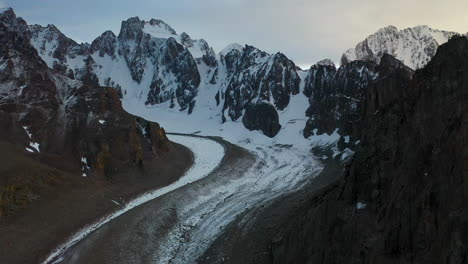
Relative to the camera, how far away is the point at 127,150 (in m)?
76.1

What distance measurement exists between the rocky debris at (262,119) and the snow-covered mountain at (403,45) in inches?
2501

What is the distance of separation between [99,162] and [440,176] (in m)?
58.0

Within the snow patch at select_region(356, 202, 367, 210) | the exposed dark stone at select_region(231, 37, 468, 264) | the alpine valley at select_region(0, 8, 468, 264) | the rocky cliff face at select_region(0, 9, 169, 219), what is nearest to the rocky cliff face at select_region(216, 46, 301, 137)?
the alpine valley at select_region(0, 8, 468, 264)

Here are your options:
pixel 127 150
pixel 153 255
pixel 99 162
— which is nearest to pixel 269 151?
pixel 127 150

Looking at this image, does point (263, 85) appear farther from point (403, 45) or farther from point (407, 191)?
point (407, 191)

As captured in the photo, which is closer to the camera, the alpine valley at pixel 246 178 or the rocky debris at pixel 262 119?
the alpine valley at pixel 246 178

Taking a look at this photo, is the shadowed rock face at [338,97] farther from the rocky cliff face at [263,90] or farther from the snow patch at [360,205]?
the snow patch at [360,205]

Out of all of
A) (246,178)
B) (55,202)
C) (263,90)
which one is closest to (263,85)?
(263,90)

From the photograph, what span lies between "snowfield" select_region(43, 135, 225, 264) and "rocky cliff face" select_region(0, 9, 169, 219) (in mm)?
9157

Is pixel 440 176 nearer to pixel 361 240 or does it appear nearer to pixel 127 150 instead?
pixel 361 240

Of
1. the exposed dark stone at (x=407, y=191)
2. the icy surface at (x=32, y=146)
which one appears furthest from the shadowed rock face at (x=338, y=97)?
the exposed dark stone at (x=407, y=191)

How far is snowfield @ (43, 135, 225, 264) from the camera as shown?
151 feet

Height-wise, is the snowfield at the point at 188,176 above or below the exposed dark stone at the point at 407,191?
below

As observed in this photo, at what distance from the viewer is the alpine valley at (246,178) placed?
967 inches
